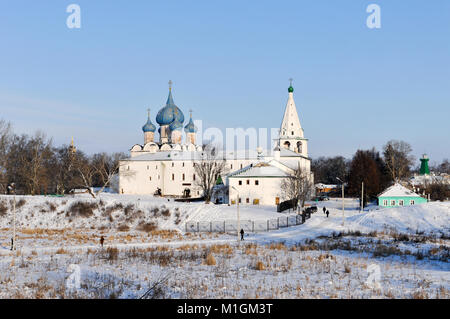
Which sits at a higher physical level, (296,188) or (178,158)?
(178,158)

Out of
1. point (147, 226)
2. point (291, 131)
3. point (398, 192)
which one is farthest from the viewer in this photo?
point (291, 131)

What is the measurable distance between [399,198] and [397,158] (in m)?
31.4

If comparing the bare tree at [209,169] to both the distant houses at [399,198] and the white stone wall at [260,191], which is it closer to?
the white stone wall at [260,191]

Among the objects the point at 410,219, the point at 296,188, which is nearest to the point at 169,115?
the point at 296,188

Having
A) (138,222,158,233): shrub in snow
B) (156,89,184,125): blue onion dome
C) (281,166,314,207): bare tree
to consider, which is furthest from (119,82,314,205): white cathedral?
(138,222,158,233): shrub in snow

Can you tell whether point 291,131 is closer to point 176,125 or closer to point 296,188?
point 176,125

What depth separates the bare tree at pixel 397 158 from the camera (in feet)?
280

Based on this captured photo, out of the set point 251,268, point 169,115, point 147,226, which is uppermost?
point 169,115

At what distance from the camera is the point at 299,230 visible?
3853 cm

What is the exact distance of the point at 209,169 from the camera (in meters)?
67.7

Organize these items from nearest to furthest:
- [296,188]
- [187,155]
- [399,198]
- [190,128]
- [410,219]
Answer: [410,219] < [296,188] < [399,198] < [187,155] < [190,128]

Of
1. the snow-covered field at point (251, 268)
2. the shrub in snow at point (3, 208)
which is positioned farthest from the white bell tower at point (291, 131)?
the shrub in snow at point (3, 208)
